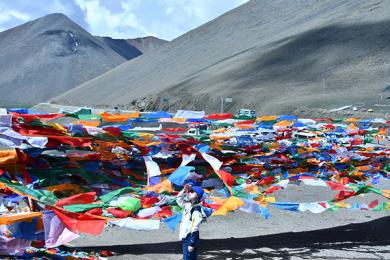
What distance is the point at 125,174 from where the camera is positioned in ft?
29.8

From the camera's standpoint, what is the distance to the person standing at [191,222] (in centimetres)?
697

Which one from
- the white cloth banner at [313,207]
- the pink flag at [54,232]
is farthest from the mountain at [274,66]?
the pink flag at [54,232]

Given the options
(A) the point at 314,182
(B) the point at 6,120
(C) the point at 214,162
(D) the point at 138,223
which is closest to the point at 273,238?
(A) the point at 314,182

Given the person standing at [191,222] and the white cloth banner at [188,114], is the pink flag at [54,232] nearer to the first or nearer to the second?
the person standing at [191,222]

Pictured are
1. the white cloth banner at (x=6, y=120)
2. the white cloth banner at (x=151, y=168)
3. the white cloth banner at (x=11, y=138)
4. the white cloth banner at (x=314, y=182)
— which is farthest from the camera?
the white cloth banner at (x=314, y=182)

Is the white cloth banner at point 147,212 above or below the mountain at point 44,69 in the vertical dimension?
below

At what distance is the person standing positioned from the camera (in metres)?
6.97

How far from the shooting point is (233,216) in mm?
10594

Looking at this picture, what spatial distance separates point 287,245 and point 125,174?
10.1 ft

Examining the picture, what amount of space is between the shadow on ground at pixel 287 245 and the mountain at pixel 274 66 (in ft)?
162

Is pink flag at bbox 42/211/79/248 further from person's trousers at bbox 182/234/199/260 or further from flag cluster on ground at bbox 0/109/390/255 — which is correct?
person's trousers at bbox 182/234/199/260

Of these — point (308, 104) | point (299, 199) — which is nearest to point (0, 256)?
point (299, 199)

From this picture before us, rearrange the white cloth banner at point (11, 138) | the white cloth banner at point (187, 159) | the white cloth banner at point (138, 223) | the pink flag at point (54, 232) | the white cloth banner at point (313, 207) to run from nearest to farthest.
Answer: the pink flag at point (54, 232)
the white cloth banner at point (138, 223)
the white cloth banner at point (11, 138)
the white cloth banner at point (313, 207)
the white cloth banner at point (187, 159)

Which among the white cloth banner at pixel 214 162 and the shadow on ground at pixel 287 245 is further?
the white cloth banner at pixel 214 162
